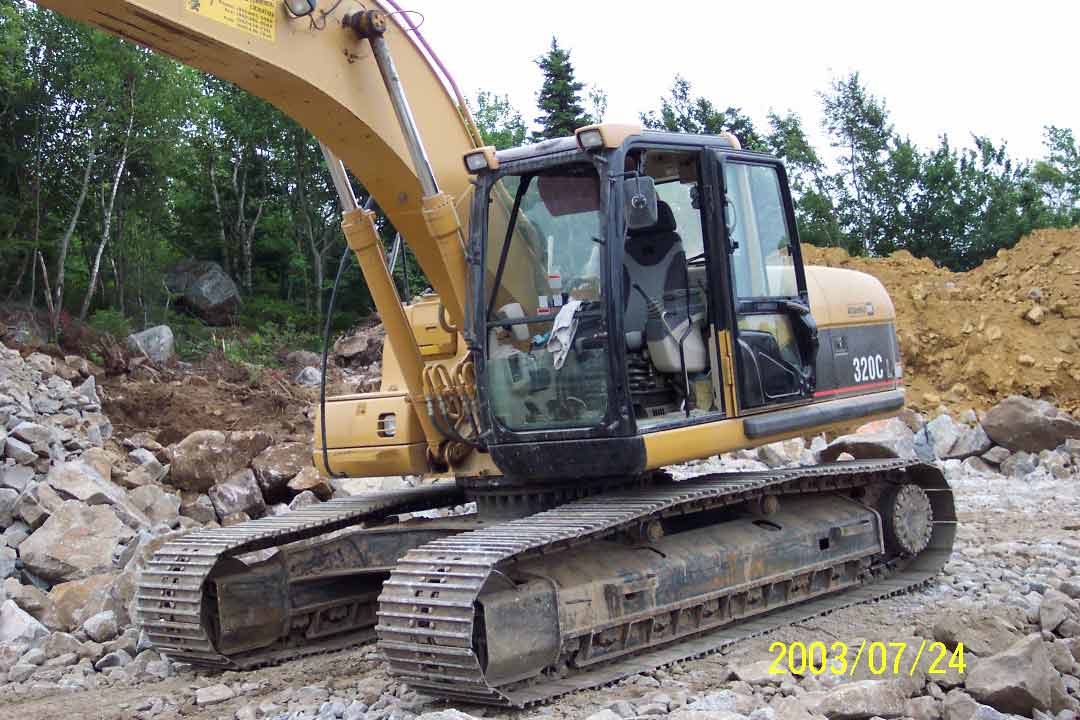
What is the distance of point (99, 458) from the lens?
424 inches

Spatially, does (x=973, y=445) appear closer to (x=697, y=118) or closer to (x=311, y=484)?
(x=311, y=484)

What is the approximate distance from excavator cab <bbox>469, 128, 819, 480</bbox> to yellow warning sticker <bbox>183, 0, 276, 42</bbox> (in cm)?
132

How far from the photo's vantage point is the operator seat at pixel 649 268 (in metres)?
5.82

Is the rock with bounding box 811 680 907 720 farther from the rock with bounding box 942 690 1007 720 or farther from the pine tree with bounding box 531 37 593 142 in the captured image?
the pine tree with bounding box 531 37 593 142

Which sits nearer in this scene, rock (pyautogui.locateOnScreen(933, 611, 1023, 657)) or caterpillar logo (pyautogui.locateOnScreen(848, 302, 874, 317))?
rock (pyautogui.locateOnScreen(933, 611, 1023, 657))

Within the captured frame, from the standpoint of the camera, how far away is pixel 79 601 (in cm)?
722

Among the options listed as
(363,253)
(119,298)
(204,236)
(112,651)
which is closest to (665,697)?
(363,253)

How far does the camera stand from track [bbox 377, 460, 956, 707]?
15.8ft

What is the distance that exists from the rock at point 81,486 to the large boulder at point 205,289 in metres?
17.9

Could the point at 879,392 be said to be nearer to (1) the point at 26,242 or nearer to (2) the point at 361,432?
(2) the point at 361,432

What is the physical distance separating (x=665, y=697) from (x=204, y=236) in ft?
92.0

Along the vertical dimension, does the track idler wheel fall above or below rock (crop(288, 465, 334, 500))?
below

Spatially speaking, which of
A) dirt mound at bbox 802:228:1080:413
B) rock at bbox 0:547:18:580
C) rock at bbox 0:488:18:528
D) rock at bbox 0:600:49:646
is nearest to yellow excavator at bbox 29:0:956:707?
rock at bbox 0:600:49:646

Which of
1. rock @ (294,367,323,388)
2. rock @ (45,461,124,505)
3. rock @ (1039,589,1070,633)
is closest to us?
rock @ (1039,589,1070,633)
